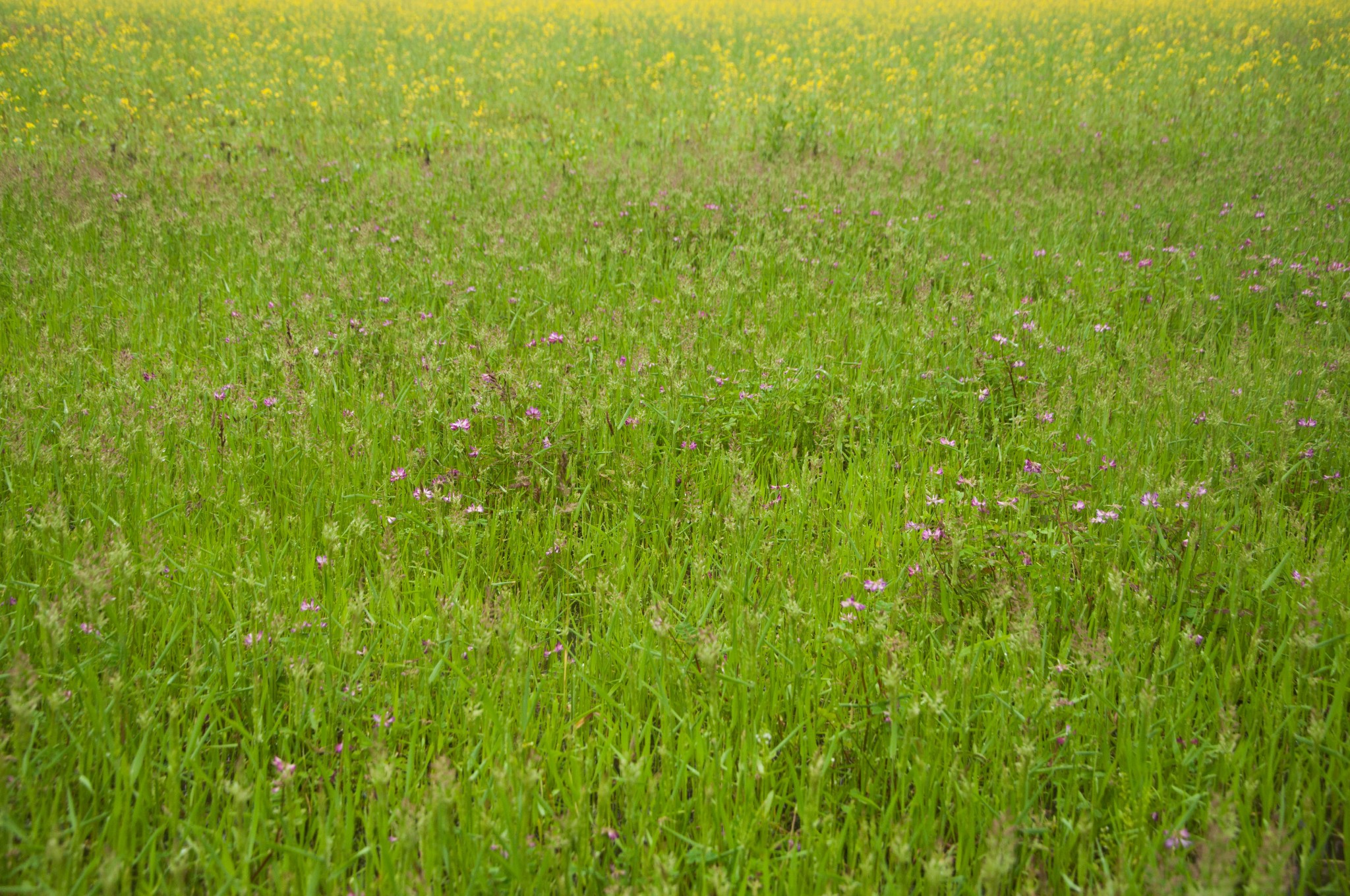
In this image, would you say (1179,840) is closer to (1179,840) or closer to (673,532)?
(1179,840)

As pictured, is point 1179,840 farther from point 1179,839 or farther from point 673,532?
point 673,532

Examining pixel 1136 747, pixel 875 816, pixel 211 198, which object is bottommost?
pixel 875 816

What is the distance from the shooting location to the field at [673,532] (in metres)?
1.55

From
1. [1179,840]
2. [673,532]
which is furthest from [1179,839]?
[673,532]

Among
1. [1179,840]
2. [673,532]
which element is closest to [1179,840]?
[1179,840]

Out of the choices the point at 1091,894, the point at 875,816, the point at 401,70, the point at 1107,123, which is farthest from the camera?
the point at 401,70

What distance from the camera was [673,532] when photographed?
261 centimetres

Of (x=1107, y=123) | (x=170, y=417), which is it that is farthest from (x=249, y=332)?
(x=1107, y=123)

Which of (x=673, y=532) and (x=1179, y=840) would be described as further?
(x=673, y=532)

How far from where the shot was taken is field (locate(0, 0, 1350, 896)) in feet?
5.08

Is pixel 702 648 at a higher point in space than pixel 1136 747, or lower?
higher

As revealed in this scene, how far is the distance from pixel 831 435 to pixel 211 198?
17.9ft

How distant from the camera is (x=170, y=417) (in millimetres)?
2898

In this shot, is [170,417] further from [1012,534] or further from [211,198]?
[211,198]
